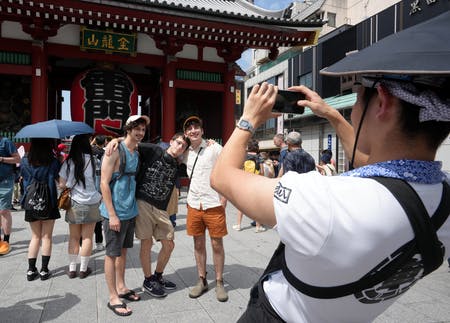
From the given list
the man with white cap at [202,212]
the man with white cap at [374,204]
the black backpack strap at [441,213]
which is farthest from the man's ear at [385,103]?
the man with white cap at [202,212]

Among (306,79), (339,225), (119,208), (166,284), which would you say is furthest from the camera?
(306,79)

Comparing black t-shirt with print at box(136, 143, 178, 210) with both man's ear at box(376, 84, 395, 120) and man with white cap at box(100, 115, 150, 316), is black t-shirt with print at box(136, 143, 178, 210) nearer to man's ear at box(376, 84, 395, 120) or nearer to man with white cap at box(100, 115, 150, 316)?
man with white cap at box(100, 115, 150, 316)

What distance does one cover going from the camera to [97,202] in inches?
153

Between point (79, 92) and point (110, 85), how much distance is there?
89 cm

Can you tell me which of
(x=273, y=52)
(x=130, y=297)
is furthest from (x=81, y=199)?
(x=273, y=52)

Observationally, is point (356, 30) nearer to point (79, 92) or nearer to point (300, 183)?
point (79, 92)

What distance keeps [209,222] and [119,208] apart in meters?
0.89

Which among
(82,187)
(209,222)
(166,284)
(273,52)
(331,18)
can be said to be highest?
(331,18)

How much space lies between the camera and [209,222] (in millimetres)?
3320

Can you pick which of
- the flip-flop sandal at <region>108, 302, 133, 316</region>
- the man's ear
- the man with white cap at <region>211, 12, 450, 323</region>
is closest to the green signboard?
the flip-flop sandal at <region>108, 302, 133, 316</region>

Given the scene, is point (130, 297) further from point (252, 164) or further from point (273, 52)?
point (273, 52)

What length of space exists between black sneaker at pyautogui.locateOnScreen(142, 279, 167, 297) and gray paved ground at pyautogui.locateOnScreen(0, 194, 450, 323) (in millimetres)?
59

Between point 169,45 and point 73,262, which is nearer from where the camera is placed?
A: point 73,262

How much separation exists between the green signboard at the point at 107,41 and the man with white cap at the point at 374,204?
9.77m
